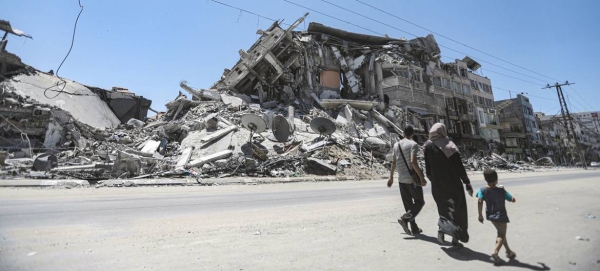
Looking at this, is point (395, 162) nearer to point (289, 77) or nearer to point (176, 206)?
point (176, 206)

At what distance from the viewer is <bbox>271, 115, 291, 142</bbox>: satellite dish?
60.2 feet

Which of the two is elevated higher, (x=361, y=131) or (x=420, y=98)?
(x=420, y=98)

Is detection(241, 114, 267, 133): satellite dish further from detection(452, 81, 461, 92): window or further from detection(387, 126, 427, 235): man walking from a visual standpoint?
detection(452, 81, 461, 92): window

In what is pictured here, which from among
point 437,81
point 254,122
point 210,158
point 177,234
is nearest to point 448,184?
point 177,234

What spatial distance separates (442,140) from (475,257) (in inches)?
52.9

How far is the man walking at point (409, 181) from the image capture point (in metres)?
3.79

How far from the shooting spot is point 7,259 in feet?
8.83

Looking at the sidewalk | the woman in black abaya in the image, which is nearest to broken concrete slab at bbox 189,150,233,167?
the sidewalk

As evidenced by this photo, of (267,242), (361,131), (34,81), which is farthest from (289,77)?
(267,242)

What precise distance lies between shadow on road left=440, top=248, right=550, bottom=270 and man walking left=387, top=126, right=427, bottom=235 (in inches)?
26.7

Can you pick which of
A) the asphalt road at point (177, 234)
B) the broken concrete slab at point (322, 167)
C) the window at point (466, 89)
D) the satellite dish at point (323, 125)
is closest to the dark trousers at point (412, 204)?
the asphalt road at point (177, 234)

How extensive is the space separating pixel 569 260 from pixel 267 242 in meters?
3.14

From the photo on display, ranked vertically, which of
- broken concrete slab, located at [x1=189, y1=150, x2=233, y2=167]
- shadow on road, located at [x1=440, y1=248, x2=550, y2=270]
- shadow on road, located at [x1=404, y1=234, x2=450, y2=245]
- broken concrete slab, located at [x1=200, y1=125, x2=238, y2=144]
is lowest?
shadow on road, located at [x1=440, y1=248, x2=550, y2=270]

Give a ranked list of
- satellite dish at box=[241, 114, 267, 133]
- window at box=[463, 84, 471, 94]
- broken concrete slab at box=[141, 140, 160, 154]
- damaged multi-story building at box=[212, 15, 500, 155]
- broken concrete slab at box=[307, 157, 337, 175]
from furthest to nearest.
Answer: window at box=[463, 84, 471, 94]
damaged multi-story building at box=[212, 15, 500, 155]
satellite dish at box=[241, 114, 267, 133]
broken concrete slab at box=[141, 140, 160, 154]
broken concrete slab at box=[307, 157, 337, 175]
